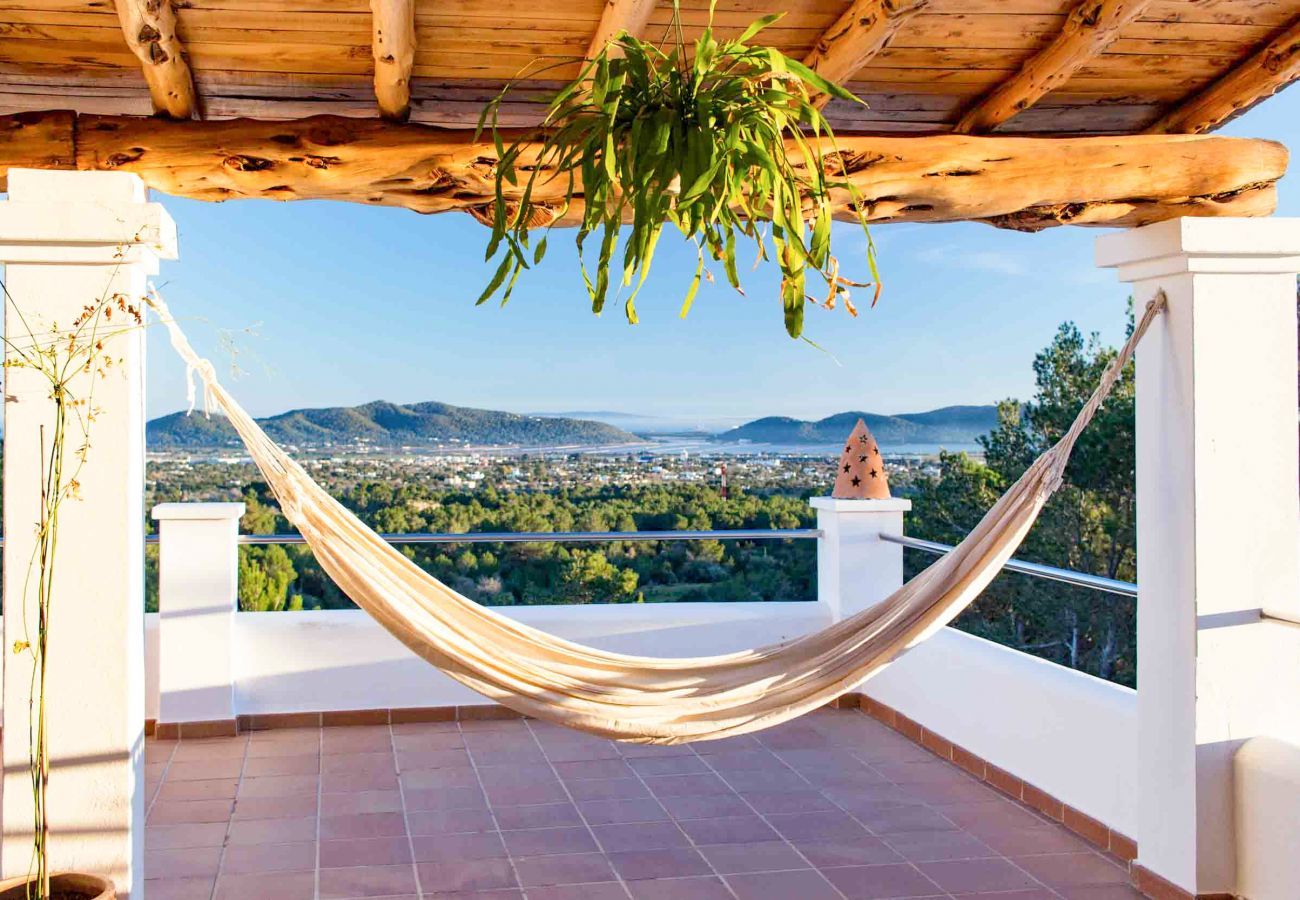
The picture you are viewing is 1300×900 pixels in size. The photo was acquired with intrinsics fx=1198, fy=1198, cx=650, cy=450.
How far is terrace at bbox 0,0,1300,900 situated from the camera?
2.21 meters

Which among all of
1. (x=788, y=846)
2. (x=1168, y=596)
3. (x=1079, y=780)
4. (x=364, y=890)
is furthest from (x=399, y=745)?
(x=1168, y=596)

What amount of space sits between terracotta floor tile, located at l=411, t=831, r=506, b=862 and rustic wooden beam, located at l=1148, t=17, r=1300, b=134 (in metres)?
2.29

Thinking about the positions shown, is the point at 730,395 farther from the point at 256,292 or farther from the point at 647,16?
the point at 647,16

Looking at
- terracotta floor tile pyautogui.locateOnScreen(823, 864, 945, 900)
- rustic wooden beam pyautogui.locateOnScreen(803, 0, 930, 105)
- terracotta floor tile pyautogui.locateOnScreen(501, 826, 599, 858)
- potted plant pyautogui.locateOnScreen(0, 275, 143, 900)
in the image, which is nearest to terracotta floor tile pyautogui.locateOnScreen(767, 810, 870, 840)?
terracotta floor tile pyautogui.locateOnScreen(823, 864, 945, 900)

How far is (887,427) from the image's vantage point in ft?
42.1

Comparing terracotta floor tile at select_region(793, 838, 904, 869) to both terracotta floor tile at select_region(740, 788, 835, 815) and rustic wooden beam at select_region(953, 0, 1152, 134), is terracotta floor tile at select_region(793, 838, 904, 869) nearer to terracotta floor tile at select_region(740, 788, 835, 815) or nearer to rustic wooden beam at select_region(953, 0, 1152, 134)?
terracotta floor tile at select_region(740, 788, 835, 815)

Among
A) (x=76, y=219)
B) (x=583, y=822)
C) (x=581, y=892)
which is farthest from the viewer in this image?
(x=583, y=822)

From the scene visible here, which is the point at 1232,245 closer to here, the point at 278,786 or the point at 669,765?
the point at 669,765

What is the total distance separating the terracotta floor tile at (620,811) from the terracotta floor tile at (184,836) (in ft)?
3.06

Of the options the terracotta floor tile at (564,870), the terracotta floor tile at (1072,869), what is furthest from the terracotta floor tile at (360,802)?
the terracotta floor tile at (1072,869)

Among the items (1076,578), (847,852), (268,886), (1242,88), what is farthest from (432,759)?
(1242,88)

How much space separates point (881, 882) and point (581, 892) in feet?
2.21

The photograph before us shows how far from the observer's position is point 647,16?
213cm

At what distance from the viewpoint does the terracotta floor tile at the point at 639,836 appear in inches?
116
